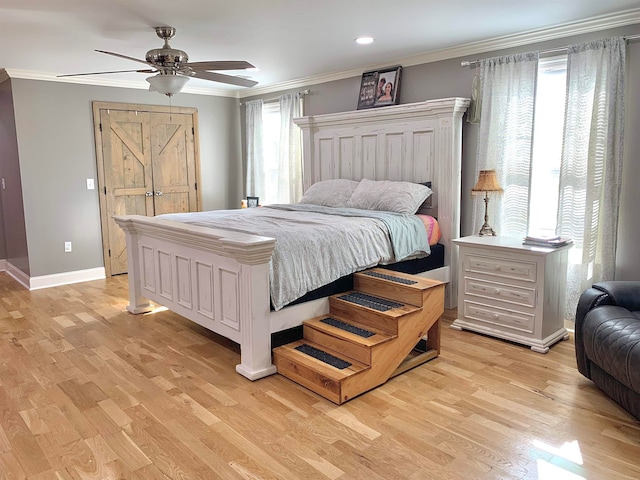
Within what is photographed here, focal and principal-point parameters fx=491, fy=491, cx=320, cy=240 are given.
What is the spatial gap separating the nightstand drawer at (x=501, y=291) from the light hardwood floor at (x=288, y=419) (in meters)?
0.33

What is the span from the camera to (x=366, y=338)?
296 centimetres

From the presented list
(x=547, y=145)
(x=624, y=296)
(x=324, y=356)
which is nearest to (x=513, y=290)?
(x=624, y=296)

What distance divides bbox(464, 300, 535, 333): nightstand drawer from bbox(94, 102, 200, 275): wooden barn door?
412 cm

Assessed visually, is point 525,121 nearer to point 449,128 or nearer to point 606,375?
A: point 449,128

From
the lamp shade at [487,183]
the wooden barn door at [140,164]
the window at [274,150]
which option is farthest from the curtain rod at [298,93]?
the lamp shade at [487,183]

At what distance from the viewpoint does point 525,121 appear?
12.9ft

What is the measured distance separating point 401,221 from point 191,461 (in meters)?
2.40

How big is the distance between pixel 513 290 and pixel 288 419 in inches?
75.6

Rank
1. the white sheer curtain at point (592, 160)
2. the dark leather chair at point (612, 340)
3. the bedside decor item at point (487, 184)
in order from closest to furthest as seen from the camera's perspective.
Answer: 1. the dark leather chair at point (612, 340)
2. the white sheer curtain at point (592, 160)
3. the bedside decor item at point (487, 184)

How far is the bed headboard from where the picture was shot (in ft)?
14.1

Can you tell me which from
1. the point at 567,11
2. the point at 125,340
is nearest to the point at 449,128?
the point at 567,11

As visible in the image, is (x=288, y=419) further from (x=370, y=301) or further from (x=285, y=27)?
(x=285, y=27)

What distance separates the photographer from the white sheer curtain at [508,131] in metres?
3.91

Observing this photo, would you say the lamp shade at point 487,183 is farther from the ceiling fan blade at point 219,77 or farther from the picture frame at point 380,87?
the ceiling fan blade at point 219,77
